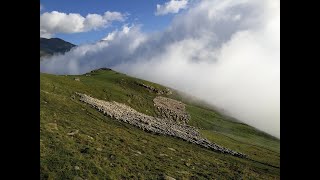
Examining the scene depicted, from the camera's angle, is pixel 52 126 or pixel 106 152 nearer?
pixel 106 152

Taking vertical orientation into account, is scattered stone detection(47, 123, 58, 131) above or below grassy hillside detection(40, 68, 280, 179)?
above

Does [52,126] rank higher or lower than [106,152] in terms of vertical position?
higher

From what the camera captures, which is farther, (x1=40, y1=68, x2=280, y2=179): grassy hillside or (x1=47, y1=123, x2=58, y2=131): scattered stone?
(x1=47, y1=123, x2=58, y2=131): scattered stone

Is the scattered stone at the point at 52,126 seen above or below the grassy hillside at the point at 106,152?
above

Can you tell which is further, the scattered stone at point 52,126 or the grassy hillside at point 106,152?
the scattered stone at point 52,126
